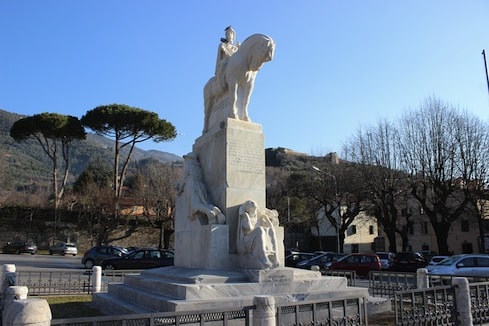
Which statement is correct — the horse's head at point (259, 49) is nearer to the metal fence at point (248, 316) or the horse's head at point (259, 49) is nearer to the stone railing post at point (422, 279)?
the metal fence at point (248, 316)

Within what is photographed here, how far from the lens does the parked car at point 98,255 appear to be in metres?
25.3

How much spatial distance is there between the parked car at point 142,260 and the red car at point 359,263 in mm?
8718

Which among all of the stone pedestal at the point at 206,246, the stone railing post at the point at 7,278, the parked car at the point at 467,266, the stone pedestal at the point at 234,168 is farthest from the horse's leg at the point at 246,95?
the parked car at the point at 467,266

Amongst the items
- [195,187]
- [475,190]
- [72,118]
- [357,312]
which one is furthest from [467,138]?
[72,118]

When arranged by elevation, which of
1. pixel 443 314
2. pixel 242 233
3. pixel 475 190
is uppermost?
pixel 475 190

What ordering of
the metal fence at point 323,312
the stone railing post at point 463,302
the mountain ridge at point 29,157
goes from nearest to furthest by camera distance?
the metal fence at point 323,312 → the stone railing post at point 463,302 → the mountain ridge at point 29,157

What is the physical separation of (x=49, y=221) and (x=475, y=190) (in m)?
35.7

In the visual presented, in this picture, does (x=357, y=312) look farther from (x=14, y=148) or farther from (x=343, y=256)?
(x=14, y=148)

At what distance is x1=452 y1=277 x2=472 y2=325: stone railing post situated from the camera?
21.9 ft

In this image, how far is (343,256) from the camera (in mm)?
24797

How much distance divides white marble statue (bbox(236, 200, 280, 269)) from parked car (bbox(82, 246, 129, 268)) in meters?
18.0

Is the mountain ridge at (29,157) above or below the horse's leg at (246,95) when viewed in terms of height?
above

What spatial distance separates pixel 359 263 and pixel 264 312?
1996cm

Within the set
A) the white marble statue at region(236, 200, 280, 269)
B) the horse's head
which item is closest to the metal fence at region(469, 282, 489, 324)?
the white marble statue at region(236, 200, 280, 269)
